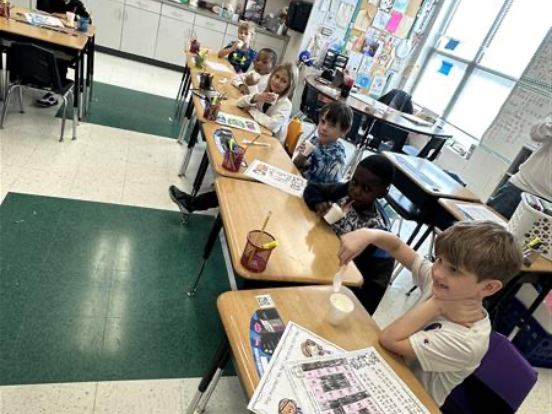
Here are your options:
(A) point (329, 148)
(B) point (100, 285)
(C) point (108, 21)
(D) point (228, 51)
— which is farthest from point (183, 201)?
(C) point (108, 21)

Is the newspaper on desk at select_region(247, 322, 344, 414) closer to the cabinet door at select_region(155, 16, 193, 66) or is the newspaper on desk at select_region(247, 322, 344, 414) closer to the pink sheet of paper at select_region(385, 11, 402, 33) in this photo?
the cabinet door at select_region(155, 16, 193, 66)

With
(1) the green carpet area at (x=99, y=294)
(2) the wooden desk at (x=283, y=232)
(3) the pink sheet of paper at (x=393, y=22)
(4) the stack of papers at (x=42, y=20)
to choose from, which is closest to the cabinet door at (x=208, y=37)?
(3) the pink sheet of paper at (x=393, y=22)

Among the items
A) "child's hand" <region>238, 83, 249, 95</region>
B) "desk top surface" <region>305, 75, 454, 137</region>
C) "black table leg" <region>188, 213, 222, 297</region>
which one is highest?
"desk top surface" <region>305, 75, 454, 137</region>

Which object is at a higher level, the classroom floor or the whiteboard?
the whiteboard

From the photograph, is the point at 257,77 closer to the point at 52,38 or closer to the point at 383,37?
the point at 52,38

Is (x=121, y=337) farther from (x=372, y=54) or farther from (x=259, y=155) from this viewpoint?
(x=372, y=54)

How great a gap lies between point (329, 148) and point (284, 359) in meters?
1.50

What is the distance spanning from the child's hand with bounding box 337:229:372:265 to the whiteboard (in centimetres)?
348

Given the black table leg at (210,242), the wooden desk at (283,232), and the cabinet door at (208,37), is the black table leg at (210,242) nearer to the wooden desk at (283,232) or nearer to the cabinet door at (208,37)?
the wooden desk at (283,232)

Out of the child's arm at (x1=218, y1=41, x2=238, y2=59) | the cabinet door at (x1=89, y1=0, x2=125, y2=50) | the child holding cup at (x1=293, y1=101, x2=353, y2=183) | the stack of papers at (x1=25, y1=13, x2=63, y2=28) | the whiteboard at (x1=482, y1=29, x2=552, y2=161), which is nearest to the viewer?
the child holding cup at (x1=293, y1=101, x2=353, y2=183)

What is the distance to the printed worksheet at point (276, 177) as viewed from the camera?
5.89ft

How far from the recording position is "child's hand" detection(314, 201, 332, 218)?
1638 millimetres

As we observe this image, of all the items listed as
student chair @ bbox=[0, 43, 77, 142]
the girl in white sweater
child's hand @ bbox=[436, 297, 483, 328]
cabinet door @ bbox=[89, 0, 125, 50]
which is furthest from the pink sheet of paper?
child's hand @ bbox=[436, 297, 483, 328]

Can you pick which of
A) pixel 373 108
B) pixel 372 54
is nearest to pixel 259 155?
pixel 373 108
